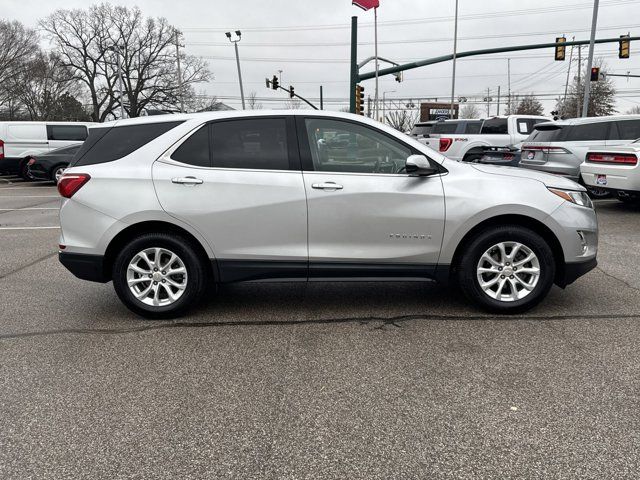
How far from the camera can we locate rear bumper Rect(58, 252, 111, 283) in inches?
174

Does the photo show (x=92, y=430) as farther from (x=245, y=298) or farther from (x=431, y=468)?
(x=245, y=298)

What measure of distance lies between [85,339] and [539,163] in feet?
34.0

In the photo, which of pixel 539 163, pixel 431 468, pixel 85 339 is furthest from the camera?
pixel 539 163

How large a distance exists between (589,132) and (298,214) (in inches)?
378

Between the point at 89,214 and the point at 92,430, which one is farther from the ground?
the point at 89,214

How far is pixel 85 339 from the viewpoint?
4.14m

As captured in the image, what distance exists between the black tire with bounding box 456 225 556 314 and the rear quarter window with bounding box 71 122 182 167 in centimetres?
273

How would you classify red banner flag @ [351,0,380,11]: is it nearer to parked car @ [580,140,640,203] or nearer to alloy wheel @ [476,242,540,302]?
parked car @ [580,140,640,203]

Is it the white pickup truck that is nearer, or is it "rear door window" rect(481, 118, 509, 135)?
the white pickup truck

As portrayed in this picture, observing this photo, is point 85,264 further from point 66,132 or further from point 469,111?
point 469,111

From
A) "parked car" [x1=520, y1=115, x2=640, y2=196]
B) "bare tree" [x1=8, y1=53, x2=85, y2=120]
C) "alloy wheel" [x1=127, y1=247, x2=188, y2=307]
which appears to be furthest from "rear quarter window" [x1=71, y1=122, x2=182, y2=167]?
"bare tree" [x1=8, y1=53, x2=85, y2=120]

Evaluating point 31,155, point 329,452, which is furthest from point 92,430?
point 31,155

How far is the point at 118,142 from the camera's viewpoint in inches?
178

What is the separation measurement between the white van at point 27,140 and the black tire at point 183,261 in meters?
16.4
